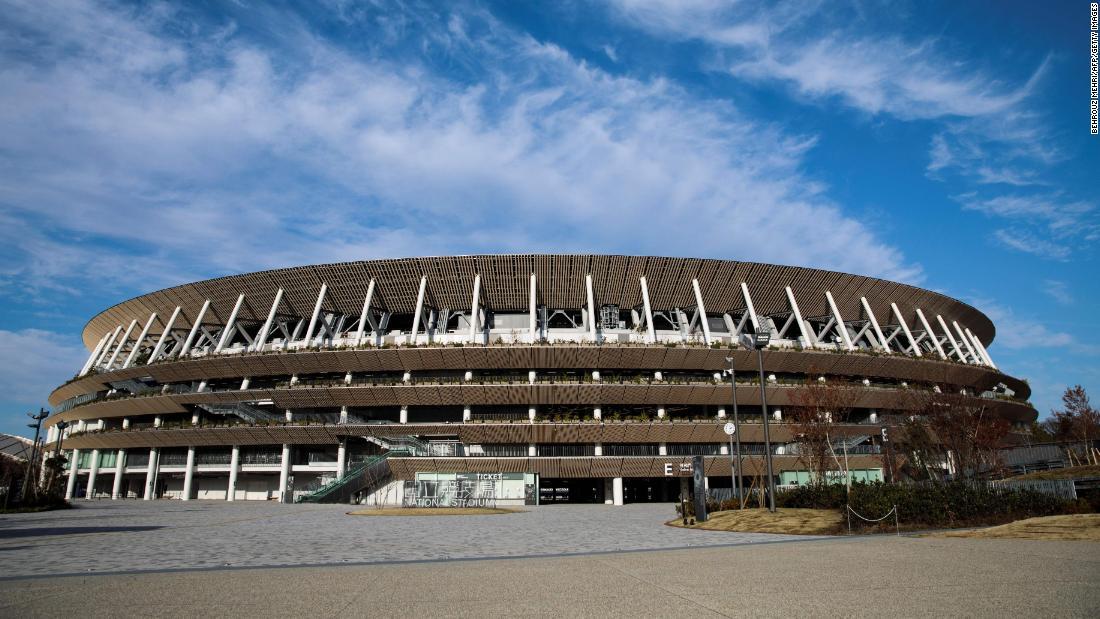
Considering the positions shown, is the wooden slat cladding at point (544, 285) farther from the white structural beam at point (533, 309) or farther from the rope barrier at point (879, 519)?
the rope barrier at point (879, 519)

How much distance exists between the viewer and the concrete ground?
7387 mm

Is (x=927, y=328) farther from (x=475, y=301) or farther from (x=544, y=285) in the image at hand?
(x=475, y=301)

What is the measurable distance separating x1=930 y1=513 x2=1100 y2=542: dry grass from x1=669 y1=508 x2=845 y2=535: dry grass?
3.12 m

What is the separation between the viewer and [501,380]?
46.4m

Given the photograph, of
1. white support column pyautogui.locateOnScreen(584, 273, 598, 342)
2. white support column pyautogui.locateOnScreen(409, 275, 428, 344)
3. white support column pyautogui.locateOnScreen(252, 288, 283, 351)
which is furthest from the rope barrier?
white support column pyautogui.locateOnScreen(252, 288, 283, 351)

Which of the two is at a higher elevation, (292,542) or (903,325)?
(903,325)

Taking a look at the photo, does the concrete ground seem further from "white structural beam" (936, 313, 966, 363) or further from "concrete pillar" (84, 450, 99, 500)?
"white structural beam" (936, 313, 966, 363)

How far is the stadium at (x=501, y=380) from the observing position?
4575 cm

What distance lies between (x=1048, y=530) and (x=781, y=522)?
6.76 metres

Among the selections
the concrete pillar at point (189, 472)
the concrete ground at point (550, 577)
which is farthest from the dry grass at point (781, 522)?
the concrete pillar at point (189, 472)

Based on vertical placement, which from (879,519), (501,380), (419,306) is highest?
(419,306)

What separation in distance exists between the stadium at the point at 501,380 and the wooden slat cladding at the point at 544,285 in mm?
181

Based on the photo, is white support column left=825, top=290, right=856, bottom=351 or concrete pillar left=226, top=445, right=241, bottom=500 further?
concrete pillar left=226, top=445, right=241, bottom=500

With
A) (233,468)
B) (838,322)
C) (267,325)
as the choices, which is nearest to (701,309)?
(838,322)
